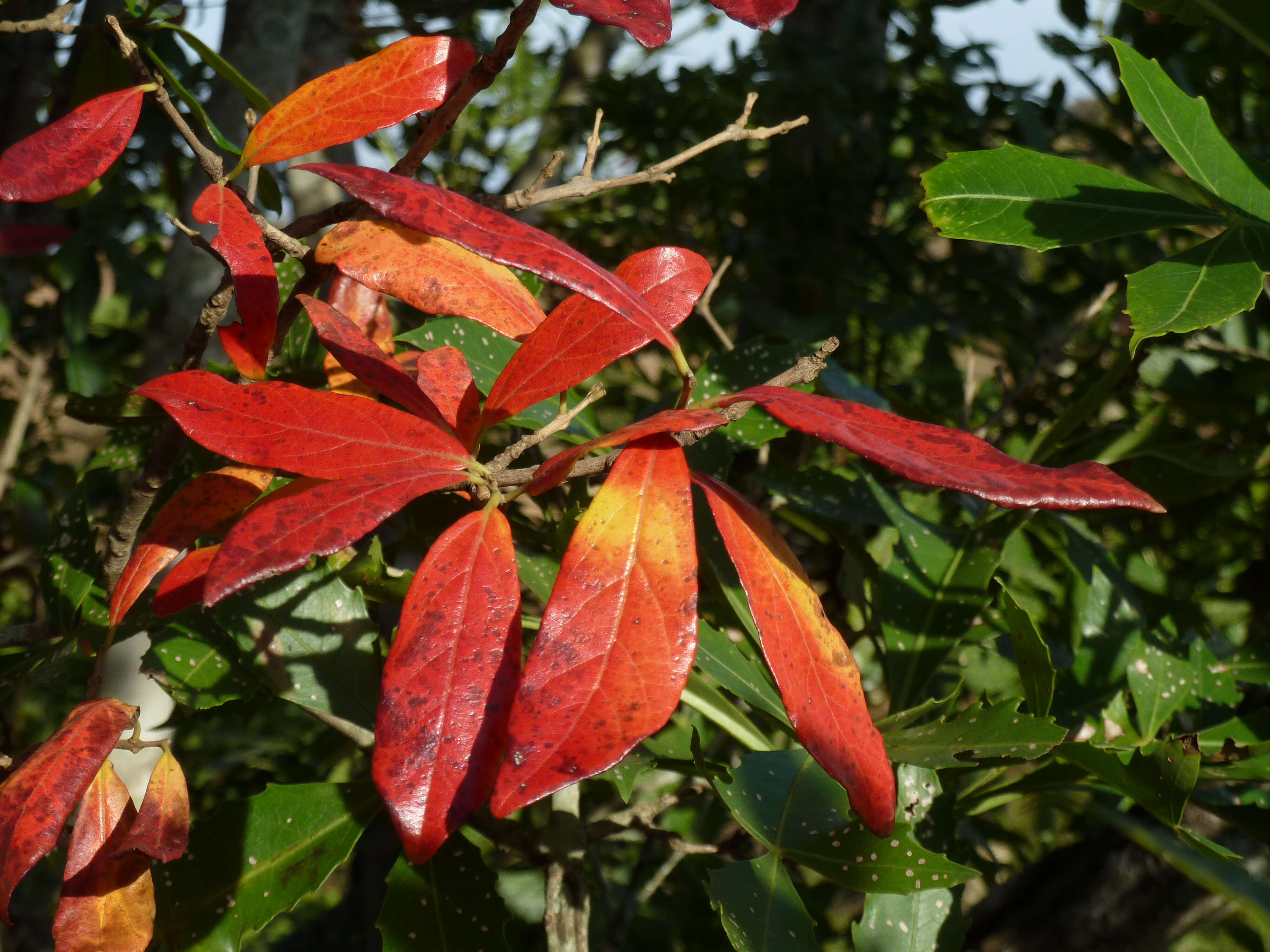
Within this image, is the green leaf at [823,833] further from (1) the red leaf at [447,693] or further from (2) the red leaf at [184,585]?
(2) the red leaf at [184,585]

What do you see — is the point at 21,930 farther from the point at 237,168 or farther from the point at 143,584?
the point at 237,168

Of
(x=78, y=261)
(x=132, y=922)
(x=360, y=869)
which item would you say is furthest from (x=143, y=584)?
(x=78, y=261)

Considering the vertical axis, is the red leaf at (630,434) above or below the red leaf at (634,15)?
below

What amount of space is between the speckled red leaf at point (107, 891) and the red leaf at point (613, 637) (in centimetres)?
25

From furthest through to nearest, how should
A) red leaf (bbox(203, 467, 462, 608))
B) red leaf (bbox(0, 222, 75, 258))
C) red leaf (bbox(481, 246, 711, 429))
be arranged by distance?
red leaf (bbox(0, 222, 75, 258)) < red leaf (bbox(481, 246, 711, 429)) < red leaf (bbox(203, 467, 462, 608))

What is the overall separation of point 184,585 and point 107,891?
0.53 feet

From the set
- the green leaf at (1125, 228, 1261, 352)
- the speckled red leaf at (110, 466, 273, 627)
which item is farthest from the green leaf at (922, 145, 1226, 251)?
the speckled red leaf at (110, 466, 273, 627)

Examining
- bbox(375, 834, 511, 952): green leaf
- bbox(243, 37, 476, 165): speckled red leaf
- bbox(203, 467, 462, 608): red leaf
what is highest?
bbox(243, 37, 476, 165): speckled red leaf

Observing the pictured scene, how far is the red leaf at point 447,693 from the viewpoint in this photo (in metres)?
0.38

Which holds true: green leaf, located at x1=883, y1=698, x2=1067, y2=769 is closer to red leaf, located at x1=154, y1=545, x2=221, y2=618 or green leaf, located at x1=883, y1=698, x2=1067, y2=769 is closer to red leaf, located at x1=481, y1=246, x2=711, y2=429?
red leaf, located at x1=481, y1=246, x2=711, y2=429

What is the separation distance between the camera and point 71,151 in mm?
478

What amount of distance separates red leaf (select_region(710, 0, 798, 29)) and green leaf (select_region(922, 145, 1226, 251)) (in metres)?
0.20

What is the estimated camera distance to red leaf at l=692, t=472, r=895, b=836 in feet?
1.31

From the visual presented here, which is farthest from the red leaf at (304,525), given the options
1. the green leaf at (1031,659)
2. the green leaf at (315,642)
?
the green leaf at (1031,659)
